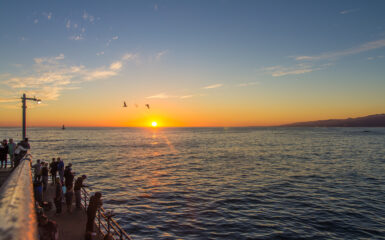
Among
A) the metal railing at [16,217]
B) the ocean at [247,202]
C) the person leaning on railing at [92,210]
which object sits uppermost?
the metal railing at [16,217]

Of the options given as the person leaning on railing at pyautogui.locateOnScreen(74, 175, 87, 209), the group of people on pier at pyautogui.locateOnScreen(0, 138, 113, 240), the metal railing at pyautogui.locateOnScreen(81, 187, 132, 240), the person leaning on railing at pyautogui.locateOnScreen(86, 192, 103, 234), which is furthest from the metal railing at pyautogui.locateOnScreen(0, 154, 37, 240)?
the person leaning on railing at pyautogui.locateOnScreen(74, 175, 87, 209)

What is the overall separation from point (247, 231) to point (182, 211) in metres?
5.42

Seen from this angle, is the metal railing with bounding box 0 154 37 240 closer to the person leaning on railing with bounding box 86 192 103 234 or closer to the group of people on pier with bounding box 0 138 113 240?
the group of people on pier with bounding box 0 138 113 240

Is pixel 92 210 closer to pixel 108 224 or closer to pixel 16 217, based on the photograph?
pixel 108 224

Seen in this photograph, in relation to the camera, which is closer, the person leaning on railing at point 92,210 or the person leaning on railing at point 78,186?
the person leaning on railing at point 92,210

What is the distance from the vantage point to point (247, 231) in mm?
15555

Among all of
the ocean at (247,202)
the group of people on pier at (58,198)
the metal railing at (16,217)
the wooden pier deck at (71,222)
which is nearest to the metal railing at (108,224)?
the group of people on pier at (58,198)

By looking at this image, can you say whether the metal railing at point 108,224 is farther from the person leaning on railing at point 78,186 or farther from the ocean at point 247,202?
the ocean at point 247,202

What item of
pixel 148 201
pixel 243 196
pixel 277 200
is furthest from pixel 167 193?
pixel 277 200

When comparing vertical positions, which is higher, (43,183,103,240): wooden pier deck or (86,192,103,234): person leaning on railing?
(86,192,103,234): person leaning on railing

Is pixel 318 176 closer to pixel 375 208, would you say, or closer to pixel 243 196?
pixel 375 208

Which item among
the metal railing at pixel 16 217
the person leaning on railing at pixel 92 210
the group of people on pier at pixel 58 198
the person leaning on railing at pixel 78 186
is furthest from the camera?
the person leaning on railing at pixel 78 186

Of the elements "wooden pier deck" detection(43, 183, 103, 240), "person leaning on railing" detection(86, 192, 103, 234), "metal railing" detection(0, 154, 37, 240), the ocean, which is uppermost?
"metal railing" detection(0, 154, 37, 240)

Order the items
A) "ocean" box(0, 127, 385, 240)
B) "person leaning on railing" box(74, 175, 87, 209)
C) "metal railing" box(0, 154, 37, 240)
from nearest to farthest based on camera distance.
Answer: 1. "metal railing" box(0, 154, 37, 240)
2. "person leaning on railing" box(74, 175, 87, 209)
3. "ocean" box(0, 127, 385, 240)
